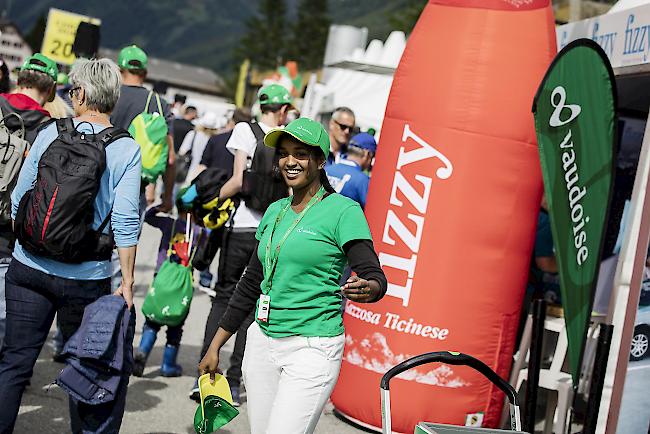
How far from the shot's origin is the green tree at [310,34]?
3100 inches

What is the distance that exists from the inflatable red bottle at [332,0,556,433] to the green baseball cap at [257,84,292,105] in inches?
27.1

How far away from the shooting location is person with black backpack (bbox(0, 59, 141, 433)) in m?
4.32

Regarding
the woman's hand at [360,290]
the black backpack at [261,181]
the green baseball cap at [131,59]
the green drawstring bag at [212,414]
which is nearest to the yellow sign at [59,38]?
the green baseball cap at [131,59]

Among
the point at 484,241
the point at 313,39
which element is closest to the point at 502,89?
the point at 484,241

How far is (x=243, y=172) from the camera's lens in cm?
620

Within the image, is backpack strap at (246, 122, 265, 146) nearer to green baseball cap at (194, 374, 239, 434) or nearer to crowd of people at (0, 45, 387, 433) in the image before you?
crowd of people at (0, 45, 387, 433)

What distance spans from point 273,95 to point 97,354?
2541mm

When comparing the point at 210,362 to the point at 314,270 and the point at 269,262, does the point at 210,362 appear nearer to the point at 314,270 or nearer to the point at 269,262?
the point at 269,262

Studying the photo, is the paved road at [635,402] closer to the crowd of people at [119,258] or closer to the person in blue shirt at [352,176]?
the crowd of people at [119,258]

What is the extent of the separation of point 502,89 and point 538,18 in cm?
50

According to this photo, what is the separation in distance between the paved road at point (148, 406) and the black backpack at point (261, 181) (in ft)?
4.44

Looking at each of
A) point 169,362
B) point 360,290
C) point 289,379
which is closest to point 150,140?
point 169,362

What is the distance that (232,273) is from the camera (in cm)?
631

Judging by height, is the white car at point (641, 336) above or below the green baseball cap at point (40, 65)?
below
